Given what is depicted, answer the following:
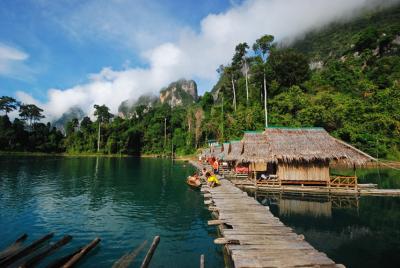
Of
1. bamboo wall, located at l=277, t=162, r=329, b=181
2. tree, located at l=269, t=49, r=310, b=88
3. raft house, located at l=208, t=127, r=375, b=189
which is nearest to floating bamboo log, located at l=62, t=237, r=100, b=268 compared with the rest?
raft house, located at l=208, t=127, r=375, b=189

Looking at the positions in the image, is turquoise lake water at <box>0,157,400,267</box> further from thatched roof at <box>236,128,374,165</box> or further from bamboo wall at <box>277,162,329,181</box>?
thatched roof at <box>236,128,374,165</box>

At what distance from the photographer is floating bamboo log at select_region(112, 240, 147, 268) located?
962 centimetres

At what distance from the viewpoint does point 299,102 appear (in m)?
45.9

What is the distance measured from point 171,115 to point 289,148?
230 ft

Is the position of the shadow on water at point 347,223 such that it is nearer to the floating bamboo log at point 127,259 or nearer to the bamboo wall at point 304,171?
the bamboo wall at point 304,171

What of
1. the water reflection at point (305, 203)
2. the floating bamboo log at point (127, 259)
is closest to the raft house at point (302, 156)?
the water reflection at point (305, 203)

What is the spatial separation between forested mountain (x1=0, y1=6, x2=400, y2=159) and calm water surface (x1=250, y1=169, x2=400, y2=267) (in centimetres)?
2474

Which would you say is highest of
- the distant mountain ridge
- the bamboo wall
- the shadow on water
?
the distant mountain ridge

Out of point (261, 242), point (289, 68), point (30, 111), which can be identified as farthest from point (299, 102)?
point (30, 111)

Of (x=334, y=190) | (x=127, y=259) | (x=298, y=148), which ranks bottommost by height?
(x=127, y=259)

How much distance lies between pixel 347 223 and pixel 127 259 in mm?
13302

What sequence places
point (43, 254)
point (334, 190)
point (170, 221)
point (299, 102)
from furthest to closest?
point (299, 102) < point (334, 190) < point (170, 221) < point (43, 254)

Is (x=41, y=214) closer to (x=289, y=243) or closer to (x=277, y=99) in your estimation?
(x=289, y=243)

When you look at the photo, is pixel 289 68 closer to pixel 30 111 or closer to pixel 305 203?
pixel 305 203
